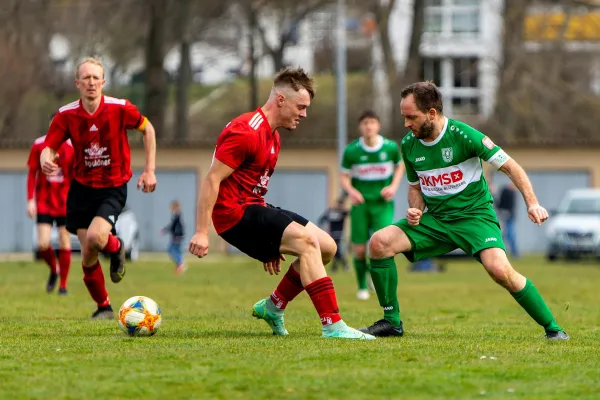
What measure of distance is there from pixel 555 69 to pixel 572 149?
1402cm

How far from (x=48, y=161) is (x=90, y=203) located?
2.34 ft

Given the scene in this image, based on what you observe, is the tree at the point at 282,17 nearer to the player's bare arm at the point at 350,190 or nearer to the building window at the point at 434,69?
the building window at the point at 434,69

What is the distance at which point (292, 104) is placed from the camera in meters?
9.00

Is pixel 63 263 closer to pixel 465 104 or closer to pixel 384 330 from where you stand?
pixel 384 330

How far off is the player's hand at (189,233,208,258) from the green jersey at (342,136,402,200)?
6944 millimetres

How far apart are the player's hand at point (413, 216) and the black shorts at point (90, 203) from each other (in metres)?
3.10

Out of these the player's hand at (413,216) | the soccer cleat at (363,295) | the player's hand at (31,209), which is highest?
the player's hand at (413,216)

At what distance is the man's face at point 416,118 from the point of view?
923 centimetres

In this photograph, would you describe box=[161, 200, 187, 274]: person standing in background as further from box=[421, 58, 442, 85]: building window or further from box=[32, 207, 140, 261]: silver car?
box=[421, 58, 442, 85]: building window

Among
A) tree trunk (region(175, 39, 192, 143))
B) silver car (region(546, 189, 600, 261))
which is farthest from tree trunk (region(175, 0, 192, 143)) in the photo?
silver car (region(546, 189, 600, 261))

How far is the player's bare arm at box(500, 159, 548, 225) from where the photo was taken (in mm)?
8727

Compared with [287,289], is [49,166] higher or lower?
higher

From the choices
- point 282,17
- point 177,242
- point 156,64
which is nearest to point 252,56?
point 282,17

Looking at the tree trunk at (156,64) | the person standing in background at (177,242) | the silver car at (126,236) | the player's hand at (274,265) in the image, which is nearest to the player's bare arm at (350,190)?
the player's hand at (274,265)
